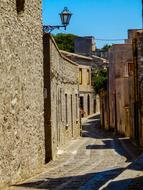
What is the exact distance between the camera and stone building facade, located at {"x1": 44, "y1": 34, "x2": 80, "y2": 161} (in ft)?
66.3

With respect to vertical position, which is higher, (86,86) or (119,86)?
(119,86)

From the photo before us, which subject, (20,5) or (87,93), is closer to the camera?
(20,5)

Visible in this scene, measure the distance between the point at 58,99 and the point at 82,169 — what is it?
7.81 metres

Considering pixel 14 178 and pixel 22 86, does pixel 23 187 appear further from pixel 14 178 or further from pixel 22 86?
pixel 22 86

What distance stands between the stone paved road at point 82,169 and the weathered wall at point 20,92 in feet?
1.86

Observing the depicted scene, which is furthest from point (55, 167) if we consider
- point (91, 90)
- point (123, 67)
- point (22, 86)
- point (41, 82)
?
point (91, 90)

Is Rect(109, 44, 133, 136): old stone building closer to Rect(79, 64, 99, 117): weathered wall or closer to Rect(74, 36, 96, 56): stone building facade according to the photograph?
Rect(79, 64, 99, 117): weathered wall

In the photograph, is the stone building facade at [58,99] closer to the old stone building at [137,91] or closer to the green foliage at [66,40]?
the old stone building at [137,91]

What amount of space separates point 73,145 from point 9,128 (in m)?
15.7

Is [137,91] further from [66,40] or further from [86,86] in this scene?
[66,40]

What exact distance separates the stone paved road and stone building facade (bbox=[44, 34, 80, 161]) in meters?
0.73

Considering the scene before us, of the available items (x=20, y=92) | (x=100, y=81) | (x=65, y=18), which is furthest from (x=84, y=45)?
(x=20, y=92)

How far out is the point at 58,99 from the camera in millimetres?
24938

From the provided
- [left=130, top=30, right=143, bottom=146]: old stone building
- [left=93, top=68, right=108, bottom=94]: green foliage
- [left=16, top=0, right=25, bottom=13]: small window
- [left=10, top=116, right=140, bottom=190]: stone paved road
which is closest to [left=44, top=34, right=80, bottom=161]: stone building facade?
[left=10, top=116, right=140, bottom=190]: stone paved road
